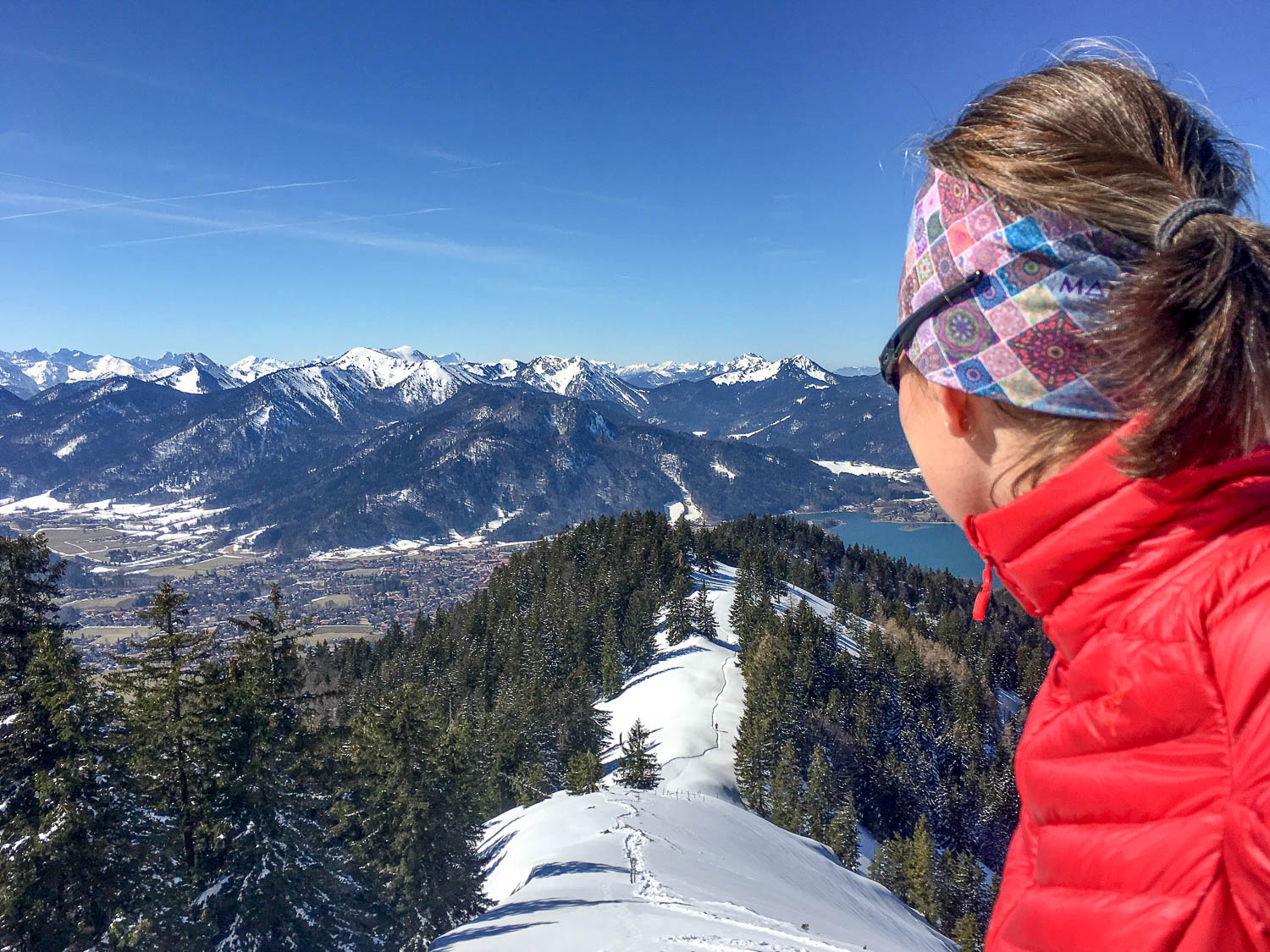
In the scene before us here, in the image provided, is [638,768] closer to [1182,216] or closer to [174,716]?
[174,716]

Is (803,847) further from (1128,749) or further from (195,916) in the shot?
(1128,749)

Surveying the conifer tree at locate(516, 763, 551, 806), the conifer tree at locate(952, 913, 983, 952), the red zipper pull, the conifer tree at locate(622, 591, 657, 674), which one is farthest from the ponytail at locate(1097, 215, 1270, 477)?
the conifer tree at locate(622, 591, 657, 674)

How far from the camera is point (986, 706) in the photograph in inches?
1804

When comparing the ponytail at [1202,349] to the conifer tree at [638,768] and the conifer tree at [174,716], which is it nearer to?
the conifer tree at [174,716]

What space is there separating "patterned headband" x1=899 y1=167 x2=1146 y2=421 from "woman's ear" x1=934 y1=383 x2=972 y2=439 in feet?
0.16

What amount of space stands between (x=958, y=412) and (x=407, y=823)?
653 inches

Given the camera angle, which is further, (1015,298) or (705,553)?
(705,553)

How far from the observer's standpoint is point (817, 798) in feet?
104

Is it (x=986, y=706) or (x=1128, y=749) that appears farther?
(x=986, y=706)

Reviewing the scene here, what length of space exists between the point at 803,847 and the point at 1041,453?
26345 mm

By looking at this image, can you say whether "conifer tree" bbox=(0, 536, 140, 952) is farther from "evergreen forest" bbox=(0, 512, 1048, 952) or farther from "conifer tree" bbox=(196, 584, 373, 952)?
"conifer tree" bbox=(196, 584, 373, 952)

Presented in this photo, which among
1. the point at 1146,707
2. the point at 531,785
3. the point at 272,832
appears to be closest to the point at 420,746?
the point at 272,832

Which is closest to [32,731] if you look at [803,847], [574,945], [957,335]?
[574,945]

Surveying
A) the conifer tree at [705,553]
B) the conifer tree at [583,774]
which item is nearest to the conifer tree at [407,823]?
the conifer tree at [583,774]
